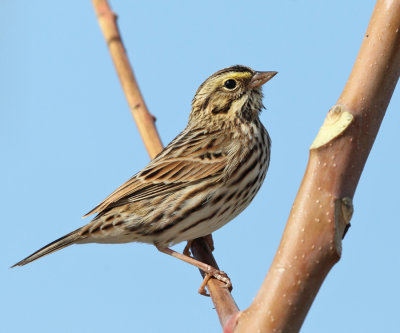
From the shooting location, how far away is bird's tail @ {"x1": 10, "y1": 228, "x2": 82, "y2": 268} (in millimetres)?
5258

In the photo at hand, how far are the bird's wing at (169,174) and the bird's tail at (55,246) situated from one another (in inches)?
13.8

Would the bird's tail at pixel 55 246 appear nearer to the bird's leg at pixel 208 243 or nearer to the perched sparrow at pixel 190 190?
the perched sparrow at pixel 190 190

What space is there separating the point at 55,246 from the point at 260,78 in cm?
252

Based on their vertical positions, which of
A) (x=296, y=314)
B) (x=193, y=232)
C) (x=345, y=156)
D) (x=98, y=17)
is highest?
(x=98, y=17)

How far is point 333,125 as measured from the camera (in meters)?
2.24

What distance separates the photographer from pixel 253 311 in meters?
2.34

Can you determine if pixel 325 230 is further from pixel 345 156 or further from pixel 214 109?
pixel 214 109

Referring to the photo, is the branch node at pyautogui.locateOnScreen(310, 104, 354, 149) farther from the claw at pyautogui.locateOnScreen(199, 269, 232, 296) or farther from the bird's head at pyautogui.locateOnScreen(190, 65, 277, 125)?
the bird's head at pyautogui.locateOnScreen(190, 65, 277, 125)

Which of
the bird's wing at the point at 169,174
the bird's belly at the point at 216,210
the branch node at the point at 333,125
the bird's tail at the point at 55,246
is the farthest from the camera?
the bird's wing at the point at 169,174

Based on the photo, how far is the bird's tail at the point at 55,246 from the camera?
17.3 ft

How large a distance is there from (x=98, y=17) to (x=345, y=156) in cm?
335

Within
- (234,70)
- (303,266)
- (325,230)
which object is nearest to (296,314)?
(303,266)

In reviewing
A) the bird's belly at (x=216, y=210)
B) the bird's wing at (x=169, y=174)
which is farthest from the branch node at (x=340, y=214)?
the bird's wing at (x=169, y=174)

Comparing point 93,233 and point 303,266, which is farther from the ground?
point 93,233
